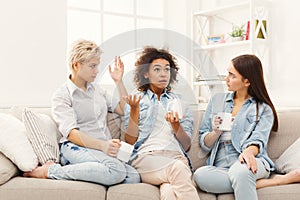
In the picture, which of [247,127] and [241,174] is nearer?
[241,174]

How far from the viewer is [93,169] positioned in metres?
2.11

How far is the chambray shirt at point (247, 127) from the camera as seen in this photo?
7.60 ft

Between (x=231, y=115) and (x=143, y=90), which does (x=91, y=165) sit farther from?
(x=231, y=115)

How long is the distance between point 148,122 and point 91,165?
454mm

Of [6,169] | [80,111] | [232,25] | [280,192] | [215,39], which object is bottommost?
[280,192]

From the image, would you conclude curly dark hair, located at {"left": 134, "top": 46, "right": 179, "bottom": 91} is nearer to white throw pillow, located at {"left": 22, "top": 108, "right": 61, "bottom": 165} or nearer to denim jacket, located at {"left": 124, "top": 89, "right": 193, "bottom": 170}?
denim jacket, located at {"left": 124, "top": 89, "right": 193, "bottom": 170}

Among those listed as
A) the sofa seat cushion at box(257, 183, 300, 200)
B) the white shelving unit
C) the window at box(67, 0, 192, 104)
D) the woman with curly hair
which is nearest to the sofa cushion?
the woman with curly hair

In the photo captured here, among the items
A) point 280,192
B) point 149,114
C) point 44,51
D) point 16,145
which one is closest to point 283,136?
point 280,192

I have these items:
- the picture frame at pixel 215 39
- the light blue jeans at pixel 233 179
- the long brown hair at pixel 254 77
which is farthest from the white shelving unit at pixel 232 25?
the light blue jeans at pixel 233 179

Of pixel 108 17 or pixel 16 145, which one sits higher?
pixel 108 17

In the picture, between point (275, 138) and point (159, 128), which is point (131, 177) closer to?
point (159, 128)

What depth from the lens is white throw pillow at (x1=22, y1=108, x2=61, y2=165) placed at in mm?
2248

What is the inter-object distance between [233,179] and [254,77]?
2.11 feet

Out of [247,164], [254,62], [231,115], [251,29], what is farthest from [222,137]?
[251,29]
